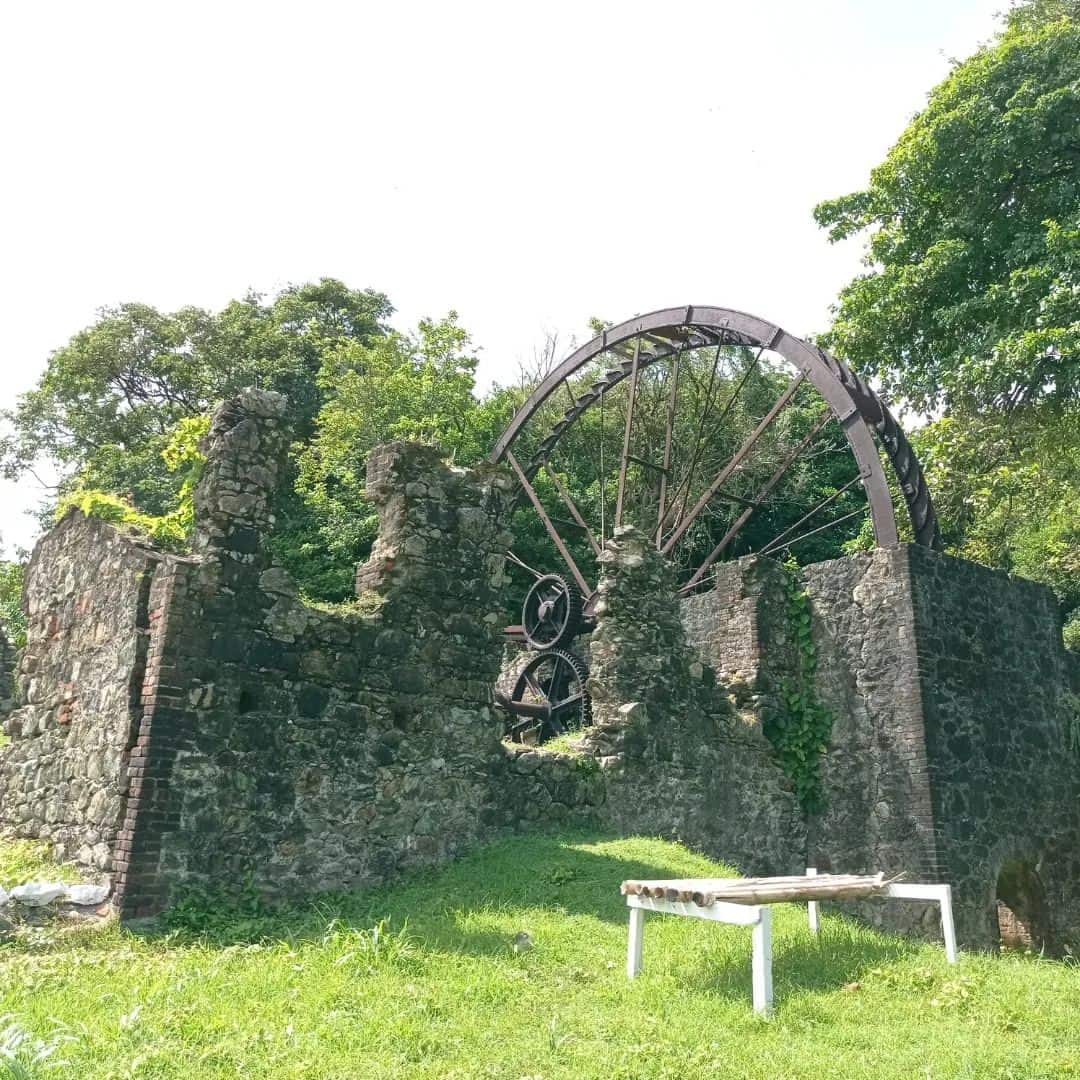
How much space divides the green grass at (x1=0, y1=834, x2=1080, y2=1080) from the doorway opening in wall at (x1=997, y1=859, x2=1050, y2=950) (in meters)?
4.65

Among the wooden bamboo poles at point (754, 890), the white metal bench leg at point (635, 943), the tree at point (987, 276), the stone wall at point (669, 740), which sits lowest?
the white metal bench leg at point (635, 943)

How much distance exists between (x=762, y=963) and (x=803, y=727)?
6225mm

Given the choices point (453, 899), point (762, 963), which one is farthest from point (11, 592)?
point (762, 963)

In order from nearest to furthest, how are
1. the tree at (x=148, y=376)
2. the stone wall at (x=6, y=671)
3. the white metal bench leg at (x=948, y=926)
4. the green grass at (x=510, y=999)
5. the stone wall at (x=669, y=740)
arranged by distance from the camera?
the green grass at (x=510, y=999) → the white metal bench leg at (x=948, y=926) → the stone wall at (x=669, y=740) → the stone wall at (x=6, y=671) → the tree at (x=148, y=376)

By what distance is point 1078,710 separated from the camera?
12.0m

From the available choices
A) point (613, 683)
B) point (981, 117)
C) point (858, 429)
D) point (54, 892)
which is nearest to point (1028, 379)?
point (858, 429)

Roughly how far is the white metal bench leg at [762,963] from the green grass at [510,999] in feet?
0.29

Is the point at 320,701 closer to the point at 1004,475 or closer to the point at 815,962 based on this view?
the point at 815,962

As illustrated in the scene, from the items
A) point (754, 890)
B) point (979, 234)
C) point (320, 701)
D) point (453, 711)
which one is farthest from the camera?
point (979, 234)

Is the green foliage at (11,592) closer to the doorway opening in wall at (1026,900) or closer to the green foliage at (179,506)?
the green foliage at (179,506)

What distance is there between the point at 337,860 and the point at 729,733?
4528 mm

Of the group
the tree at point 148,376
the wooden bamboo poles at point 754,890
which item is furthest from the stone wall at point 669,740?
the tree at point 148,376

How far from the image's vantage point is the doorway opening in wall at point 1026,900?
11.0m

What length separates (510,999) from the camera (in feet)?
16.7
